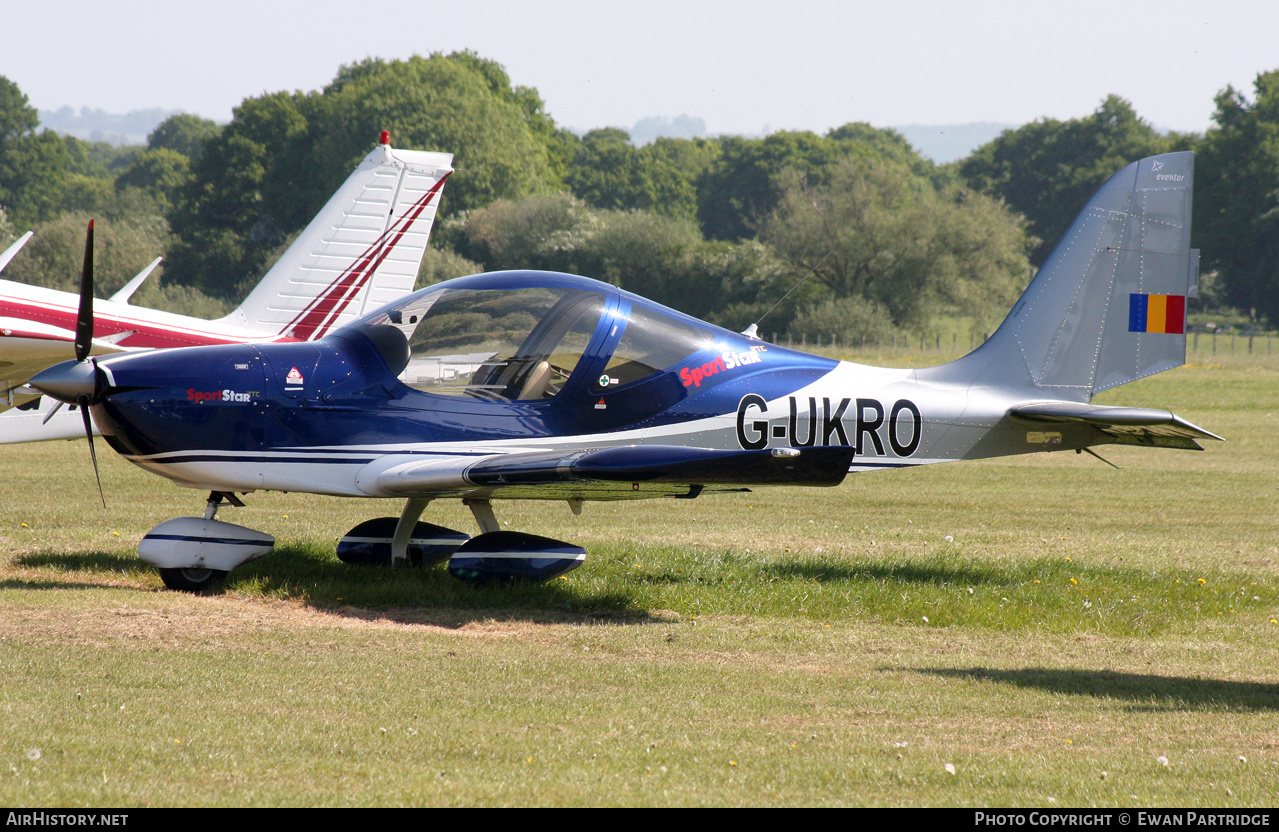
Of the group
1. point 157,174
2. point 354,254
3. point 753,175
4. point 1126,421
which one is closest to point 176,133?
point 157,174

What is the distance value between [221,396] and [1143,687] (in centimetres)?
622

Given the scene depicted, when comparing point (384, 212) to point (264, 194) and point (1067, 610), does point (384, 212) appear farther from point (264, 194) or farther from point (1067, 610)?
point (264, 194)

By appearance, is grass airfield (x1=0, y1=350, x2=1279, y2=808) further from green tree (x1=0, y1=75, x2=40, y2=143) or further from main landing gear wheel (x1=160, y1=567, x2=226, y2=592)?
green tree (x1=0, y1=75, x2=40, y2=143)

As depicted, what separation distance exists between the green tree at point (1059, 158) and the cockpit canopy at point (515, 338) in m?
88.0

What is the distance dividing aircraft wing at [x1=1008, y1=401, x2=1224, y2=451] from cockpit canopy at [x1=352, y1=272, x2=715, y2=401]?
3.35 m

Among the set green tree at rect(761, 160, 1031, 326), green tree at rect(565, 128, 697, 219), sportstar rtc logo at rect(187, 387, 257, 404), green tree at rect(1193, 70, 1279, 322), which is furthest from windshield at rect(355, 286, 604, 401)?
green tree at rect(565, 128, 697, 219)

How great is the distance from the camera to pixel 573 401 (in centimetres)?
865

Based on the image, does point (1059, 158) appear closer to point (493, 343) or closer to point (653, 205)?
point (653, 205)

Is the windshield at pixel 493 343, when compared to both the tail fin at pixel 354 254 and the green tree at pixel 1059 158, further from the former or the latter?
the green tree at pixel 1059 158

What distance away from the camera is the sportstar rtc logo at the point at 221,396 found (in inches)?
314

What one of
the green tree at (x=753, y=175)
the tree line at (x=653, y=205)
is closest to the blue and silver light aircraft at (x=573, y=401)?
the tree line at (x=653, y=205)

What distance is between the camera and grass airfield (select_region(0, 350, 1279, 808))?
4.45m

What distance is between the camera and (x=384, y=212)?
1584cm
